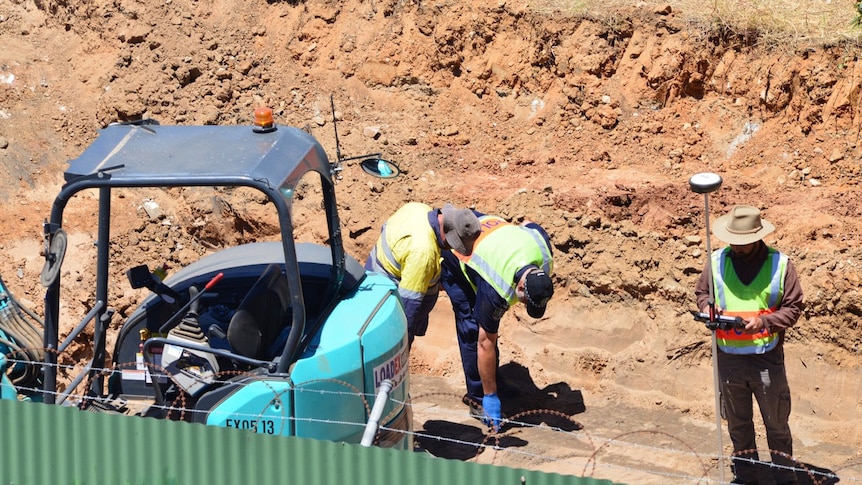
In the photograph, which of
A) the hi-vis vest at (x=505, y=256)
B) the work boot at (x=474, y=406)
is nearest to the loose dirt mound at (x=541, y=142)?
the work boot at (x=474, y=406)

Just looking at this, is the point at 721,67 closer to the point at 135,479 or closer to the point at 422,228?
the point at 422,228

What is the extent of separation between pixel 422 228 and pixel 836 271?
3361 mm

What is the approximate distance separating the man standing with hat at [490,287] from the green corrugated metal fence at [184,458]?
2204 mm

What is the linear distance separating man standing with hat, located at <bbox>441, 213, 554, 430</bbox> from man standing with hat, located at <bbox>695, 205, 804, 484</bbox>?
1.14 metres

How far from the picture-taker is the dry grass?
9.58 meters

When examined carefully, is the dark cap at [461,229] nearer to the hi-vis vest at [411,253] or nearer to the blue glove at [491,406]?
the hi-vis vest at [411,253]

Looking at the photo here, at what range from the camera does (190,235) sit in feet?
33.3

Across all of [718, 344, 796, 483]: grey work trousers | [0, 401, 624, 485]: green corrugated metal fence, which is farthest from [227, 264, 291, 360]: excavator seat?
[718, 344, 796, 483]: grey work trousers

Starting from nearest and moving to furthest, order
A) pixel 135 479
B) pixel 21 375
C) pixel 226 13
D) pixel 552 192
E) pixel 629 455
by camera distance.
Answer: pixel 135 479
pixel 21 375
pixel 629 455
pixel 552 192
pixel 226 13

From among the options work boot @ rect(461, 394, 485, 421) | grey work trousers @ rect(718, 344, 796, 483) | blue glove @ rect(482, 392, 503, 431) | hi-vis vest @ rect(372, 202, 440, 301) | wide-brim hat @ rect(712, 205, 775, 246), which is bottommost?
work boot @ rect(461, 394, 485, 421)

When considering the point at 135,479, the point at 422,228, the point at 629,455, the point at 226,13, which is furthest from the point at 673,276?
the point at 226,13

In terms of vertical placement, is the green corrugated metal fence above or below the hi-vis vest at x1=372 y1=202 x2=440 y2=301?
below

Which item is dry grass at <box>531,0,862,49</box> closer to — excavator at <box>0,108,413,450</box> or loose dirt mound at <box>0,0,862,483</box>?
loose dirt mound at <box>0,0,862,483</box>

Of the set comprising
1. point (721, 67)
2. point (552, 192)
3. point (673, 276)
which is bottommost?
point (673, 276)
